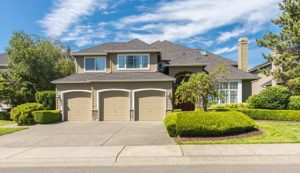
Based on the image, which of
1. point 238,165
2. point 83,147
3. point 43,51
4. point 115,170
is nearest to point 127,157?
point 115,170

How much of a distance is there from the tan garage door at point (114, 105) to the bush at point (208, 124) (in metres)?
8.83


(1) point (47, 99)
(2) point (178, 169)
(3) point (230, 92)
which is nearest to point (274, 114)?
(3) point (230, 92)

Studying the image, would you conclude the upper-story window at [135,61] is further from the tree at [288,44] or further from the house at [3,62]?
the house at [3,62]

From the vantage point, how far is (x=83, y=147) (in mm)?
→ 9344

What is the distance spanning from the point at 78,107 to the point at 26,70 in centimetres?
879

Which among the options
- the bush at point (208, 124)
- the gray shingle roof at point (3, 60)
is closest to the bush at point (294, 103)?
the bush at point (208, 124)

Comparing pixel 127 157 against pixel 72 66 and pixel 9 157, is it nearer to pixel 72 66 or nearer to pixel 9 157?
pixel 9 157

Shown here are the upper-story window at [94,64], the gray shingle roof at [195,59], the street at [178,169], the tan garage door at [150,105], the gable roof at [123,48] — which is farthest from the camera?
the upper-story window at [94,64]

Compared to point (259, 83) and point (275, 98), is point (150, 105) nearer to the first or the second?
point (275, 98)

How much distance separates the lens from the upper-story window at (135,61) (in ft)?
70.3

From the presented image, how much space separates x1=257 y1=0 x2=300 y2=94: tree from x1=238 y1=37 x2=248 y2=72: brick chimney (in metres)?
9.18

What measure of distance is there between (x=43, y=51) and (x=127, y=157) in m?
21.9

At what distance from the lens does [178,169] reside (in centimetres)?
652

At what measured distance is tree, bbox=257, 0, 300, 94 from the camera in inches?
640
